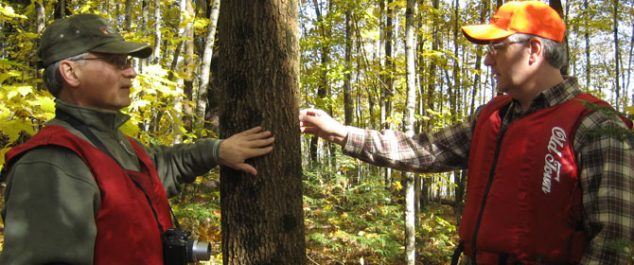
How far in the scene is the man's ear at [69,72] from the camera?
6.23 feet

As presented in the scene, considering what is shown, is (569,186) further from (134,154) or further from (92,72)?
(92,72)

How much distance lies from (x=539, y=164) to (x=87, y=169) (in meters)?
2.05

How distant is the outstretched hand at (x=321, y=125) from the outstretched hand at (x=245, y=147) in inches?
22.3

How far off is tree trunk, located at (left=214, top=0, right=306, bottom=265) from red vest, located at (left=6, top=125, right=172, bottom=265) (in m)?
0.49

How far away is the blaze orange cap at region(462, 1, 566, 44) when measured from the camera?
2326 millimetres

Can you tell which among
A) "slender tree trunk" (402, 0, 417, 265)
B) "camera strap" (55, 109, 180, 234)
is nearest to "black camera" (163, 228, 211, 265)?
"camera strap" (55, 109, 180, 234)

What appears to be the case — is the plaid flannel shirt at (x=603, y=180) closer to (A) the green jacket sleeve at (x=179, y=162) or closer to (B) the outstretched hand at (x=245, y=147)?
(B) the outstretched hand at (x=245, y=147)

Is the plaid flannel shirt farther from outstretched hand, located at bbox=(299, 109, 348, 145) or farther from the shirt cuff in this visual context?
outstretched hand, located at bbox=(299, 109, 348, 145)

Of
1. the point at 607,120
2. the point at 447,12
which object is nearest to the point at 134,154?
the point at 607,120

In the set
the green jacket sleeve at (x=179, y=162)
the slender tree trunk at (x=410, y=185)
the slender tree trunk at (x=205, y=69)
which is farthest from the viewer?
the slender tree trunk at (x=205, y=69)

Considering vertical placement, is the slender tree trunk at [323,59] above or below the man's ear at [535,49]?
above

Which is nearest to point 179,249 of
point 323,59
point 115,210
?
point 115,210

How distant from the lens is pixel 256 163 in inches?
88.3

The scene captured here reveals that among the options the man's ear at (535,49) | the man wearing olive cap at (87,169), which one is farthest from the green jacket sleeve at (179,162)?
the man's ear at (535,49)
